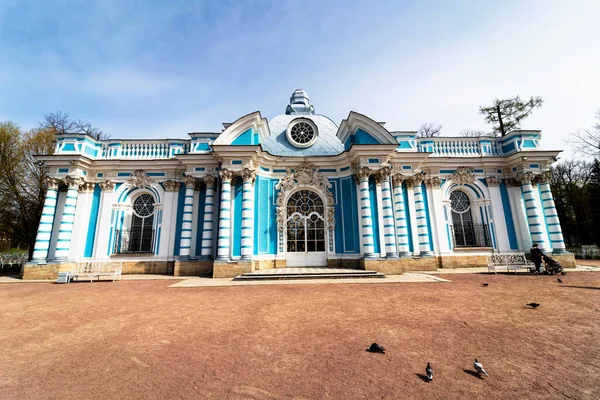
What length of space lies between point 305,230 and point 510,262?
1036 cm

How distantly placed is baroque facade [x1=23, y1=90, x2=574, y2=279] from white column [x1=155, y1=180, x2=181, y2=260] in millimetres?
55

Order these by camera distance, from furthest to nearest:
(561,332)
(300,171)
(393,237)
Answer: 1. (300,171)
2. (393,237)
3. (561,332)

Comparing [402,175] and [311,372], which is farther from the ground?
[402,175]

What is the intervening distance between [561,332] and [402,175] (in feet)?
34.0

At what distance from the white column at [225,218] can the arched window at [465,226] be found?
500 inches

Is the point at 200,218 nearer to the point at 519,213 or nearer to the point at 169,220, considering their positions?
the point at 169,220

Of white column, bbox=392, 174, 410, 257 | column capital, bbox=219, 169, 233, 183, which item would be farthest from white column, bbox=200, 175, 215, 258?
white column, bbox=392, 174, 410, 257

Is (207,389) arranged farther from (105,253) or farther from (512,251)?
(512,251)

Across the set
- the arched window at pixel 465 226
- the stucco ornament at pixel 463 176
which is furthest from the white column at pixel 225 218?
the stucco ornament at pixel 463 176

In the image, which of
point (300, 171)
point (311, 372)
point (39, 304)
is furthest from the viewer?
point (300, 171)

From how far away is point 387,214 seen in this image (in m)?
12.6

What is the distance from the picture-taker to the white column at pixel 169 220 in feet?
44.3

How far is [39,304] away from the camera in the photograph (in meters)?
7.05

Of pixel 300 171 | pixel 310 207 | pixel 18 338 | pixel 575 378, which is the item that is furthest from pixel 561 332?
pixel 300 171
